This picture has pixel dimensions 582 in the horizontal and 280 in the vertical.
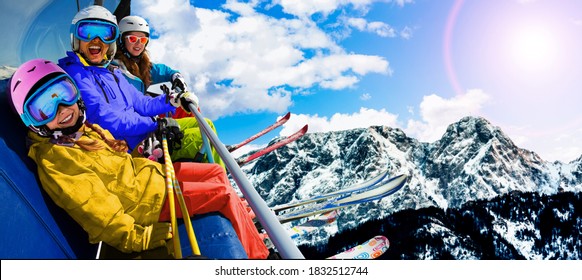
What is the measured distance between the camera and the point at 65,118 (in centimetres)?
283

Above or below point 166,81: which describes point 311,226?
below

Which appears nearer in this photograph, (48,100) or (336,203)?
(48,100)

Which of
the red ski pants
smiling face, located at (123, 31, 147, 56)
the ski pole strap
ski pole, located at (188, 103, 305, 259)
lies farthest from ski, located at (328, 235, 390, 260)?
ski pole, located at (188, 103, 305, 259)

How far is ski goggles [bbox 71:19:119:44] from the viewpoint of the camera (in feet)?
13.0

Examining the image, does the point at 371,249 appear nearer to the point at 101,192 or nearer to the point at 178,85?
the point at 178,85

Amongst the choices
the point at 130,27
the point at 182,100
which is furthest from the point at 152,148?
A: the point at 130,27

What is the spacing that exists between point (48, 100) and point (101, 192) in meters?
0.67

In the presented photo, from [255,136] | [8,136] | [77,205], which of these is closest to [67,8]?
[8,136]

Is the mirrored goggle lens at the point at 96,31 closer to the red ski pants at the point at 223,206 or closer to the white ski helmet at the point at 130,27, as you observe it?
the red ski pants at the point at 223,206

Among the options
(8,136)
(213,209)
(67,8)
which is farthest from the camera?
(67,8)

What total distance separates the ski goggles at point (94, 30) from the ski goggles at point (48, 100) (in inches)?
48.4

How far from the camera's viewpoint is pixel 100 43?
4.04 m
